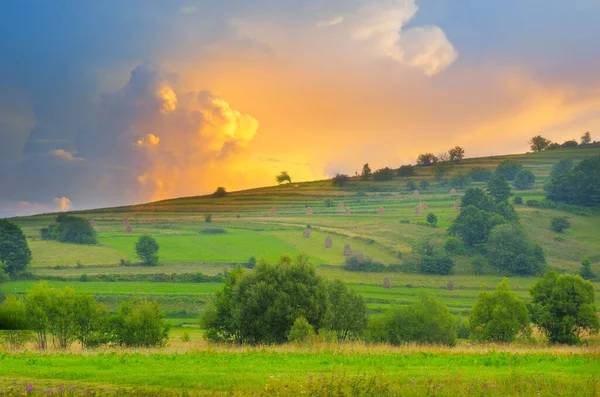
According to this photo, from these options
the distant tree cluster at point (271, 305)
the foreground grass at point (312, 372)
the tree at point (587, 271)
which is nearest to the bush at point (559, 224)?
the tree at point (587, 271)

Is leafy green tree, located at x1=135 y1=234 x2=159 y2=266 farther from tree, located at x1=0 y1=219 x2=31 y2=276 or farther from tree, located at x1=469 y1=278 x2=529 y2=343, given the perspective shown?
tree, located at x1=469 y1=278 x2=529 y2=343

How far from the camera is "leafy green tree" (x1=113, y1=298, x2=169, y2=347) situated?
58594 mm

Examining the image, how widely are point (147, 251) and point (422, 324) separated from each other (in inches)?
3161

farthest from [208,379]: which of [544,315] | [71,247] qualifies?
[71,247]

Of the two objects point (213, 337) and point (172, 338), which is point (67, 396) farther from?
point (172, 338)

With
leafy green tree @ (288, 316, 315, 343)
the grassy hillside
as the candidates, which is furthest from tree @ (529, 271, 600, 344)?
leafy green tree @ (288, 316, 315, 343)

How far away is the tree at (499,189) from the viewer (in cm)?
18062

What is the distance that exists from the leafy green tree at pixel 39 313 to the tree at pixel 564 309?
57.3m

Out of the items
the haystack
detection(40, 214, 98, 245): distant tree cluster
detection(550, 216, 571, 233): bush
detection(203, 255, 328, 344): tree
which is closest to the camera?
detection(203, 255, 328, 344): tree

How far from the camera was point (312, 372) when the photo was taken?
27.0 meters

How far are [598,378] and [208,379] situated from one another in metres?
16.8

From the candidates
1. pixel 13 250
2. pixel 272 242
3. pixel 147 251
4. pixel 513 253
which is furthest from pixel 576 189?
pixel 13 250

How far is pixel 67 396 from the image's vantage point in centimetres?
2261

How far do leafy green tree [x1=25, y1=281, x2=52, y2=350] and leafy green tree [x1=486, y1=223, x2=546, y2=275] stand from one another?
4026 inches
